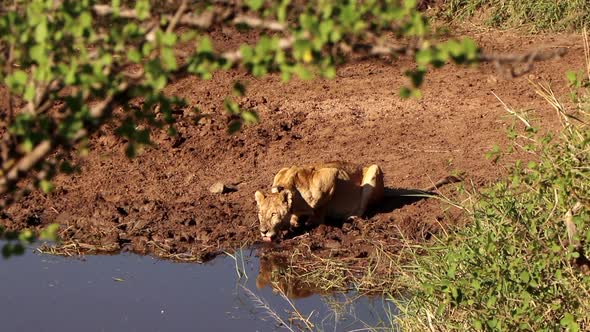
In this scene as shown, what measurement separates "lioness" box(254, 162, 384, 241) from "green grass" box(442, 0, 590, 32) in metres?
5.02

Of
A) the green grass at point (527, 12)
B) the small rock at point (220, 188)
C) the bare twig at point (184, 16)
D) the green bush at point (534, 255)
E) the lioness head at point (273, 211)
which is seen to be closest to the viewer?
the bare twig at point (184, 16)

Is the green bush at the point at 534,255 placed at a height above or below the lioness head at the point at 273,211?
above

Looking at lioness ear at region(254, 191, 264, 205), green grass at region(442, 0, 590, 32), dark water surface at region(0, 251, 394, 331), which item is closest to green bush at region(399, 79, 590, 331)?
dark water surface at region(0, 251, 394, 331)

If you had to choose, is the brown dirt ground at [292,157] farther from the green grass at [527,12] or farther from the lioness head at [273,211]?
the green grass at [527,12]

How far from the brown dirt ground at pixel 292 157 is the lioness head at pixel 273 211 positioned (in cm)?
14

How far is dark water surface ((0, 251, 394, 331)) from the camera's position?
8.64m

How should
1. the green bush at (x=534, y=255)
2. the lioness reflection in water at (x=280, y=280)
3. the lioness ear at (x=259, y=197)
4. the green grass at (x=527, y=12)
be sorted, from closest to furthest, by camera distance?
the green bush at (x=534, y=255) < the lioness reflection in water at (x=280, y=280) < the lioness ear at (x=259, y=197) < the green grass at (x=527, y=12)

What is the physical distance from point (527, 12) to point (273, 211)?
6.59 metres

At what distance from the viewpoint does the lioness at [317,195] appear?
9719 mm

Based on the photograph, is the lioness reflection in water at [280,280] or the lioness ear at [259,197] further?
the lioness ear at [259,197]

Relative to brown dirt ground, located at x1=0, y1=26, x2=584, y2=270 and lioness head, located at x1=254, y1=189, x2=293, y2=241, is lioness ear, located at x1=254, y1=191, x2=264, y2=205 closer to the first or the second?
lioness head, located at x1=254, y1=189, x2=293, y2=241

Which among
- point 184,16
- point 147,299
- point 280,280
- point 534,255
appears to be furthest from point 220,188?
point 184,16

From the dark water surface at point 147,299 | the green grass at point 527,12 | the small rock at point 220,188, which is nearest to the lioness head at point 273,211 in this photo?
the dark water surface at point 147,299

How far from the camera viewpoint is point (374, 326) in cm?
824
